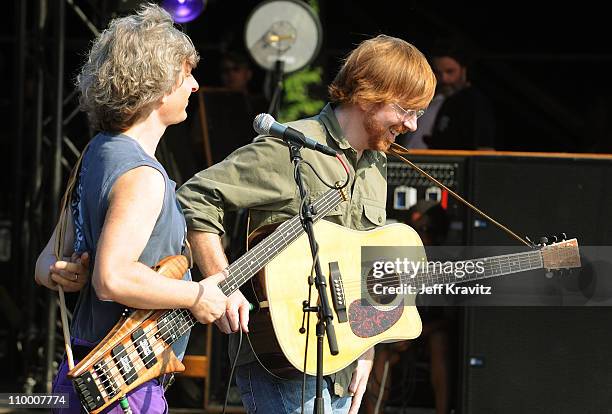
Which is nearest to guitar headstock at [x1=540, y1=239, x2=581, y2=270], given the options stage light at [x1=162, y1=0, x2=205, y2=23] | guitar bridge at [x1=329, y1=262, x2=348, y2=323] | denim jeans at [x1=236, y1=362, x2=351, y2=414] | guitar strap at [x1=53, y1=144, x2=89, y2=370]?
guitar bridge at [x1=329, y1=262, x2=348, y2=323]

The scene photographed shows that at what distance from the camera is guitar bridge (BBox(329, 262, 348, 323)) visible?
3.38 meters

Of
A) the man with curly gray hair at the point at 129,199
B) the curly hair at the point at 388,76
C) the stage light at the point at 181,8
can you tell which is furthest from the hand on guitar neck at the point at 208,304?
the stage light at the point at 181,8

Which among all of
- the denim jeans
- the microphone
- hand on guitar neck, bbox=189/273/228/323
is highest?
the microphone

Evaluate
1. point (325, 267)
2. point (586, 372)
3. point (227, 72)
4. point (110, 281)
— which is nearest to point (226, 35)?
point (227, 72)

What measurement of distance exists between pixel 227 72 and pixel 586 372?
14.1 feet

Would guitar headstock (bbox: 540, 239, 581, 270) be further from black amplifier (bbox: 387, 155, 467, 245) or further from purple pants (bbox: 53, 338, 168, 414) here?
purple pants (bbox: 53, 338, 168, 414)

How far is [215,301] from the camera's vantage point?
2795 millimetres

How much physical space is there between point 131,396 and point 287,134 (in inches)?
36.0

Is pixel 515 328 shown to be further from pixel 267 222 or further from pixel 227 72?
pixel 227 72

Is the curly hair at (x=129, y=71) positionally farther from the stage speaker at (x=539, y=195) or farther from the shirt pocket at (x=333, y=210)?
the stage speaker at (x=539, y=195)

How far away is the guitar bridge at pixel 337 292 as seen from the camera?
3379 millimetres

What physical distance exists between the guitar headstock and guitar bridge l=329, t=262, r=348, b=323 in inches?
43.4

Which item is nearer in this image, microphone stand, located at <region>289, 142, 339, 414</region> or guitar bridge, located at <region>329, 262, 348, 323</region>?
microphone stand, located at <region>289, 142, 339, 414</region>

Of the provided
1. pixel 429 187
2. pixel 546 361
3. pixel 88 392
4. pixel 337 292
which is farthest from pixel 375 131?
pixel 546 361
